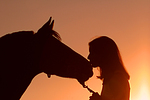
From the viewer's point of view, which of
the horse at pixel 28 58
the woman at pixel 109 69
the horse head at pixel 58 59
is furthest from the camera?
the woman at pixel 109 69

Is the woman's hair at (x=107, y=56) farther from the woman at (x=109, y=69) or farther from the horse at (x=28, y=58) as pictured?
the horse at (x=28, y=58)

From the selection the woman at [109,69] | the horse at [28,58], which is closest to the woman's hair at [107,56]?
the woman at [109,69]

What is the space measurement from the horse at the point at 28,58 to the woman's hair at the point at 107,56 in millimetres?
810

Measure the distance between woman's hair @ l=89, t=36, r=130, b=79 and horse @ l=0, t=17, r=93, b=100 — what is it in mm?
810

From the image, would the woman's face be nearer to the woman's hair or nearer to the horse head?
the woman's hair

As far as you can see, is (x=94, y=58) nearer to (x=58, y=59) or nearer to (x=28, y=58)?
(x=58, y=59)

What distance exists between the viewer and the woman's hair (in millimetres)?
3650

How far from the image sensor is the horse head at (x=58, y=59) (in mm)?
2740

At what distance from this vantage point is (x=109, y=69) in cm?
368

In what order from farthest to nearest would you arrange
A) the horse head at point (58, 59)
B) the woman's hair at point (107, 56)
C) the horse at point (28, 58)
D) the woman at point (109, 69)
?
the woman's hair at point (107, 56)
the woman at point (109, 69)
the horse head at point (58, 59)
the horse at point (28, 58)

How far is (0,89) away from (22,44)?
56 centimetres

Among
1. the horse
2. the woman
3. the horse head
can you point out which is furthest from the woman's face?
the horse

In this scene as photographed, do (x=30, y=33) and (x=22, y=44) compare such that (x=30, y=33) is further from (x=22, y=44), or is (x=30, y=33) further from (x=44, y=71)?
(x=44, y=71)

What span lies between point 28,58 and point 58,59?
0.47 m
